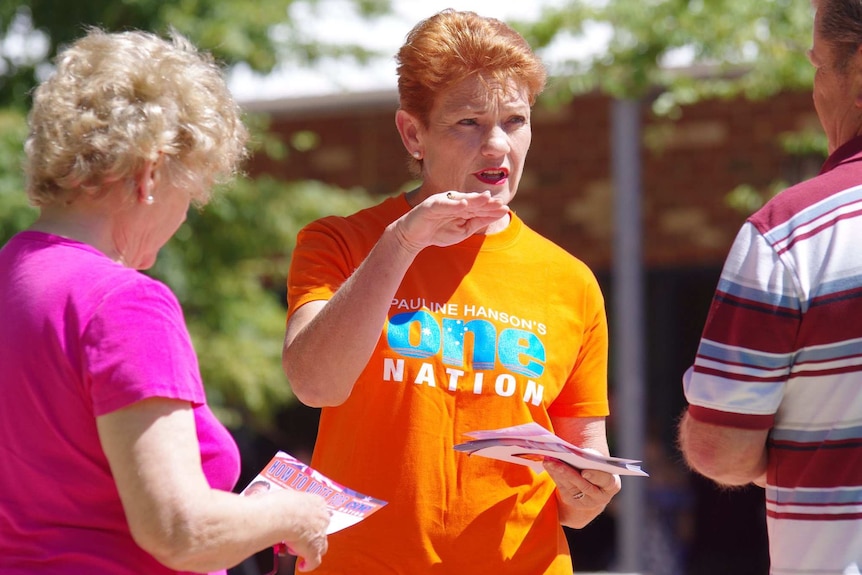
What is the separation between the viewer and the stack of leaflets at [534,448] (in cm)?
218

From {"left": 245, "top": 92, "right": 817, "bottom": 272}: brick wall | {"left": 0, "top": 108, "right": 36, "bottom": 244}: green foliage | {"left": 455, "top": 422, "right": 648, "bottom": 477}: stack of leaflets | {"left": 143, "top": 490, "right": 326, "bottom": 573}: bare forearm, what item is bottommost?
{"left": 143, "top": 490, "right": 326, "bottom": 573}: bare forearm

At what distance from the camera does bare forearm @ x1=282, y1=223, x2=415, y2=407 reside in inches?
89.0

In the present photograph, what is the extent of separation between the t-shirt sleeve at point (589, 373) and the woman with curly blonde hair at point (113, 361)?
31.9 inches

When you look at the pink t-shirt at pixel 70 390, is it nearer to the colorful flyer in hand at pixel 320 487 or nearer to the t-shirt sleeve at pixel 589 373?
the colorful flyer in hand at pixel 320 487

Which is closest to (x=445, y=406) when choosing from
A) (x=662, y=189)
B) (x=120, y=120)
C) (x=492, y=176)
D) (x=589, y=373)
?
(x=589, y=373)

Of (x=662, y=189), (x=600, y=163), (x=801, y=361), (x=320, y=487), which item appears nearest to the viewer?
(x=801, y=361)

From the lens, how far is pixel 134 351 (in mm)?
1786

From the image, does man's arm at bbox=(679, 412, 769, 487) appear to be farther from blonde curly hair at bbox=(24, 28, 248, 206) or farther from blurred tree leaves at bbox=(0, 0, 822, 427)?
blurred tree leaves at bbox=(0, 0, 822, 427)

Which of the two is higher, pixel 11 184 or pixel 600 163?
pixel 600 163

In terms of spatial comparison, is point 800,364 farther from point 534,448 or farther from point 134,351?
point 134,351

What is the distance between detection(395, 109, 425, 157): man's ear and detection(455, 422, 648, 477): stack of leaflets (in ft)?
2.46

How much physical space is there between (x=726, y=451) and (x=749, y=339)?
8.7 inches

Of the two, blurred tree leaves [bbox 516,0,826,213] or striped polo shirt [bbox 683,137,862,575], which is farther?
blurred tree leaves [bbox 516,0,826,213]

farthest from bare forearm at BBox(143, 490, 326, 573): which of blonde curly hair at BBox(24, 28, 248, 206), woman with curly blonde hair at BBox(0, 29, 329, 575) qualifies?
blonde curly hair at BBox(24, 28, 248, 206)
